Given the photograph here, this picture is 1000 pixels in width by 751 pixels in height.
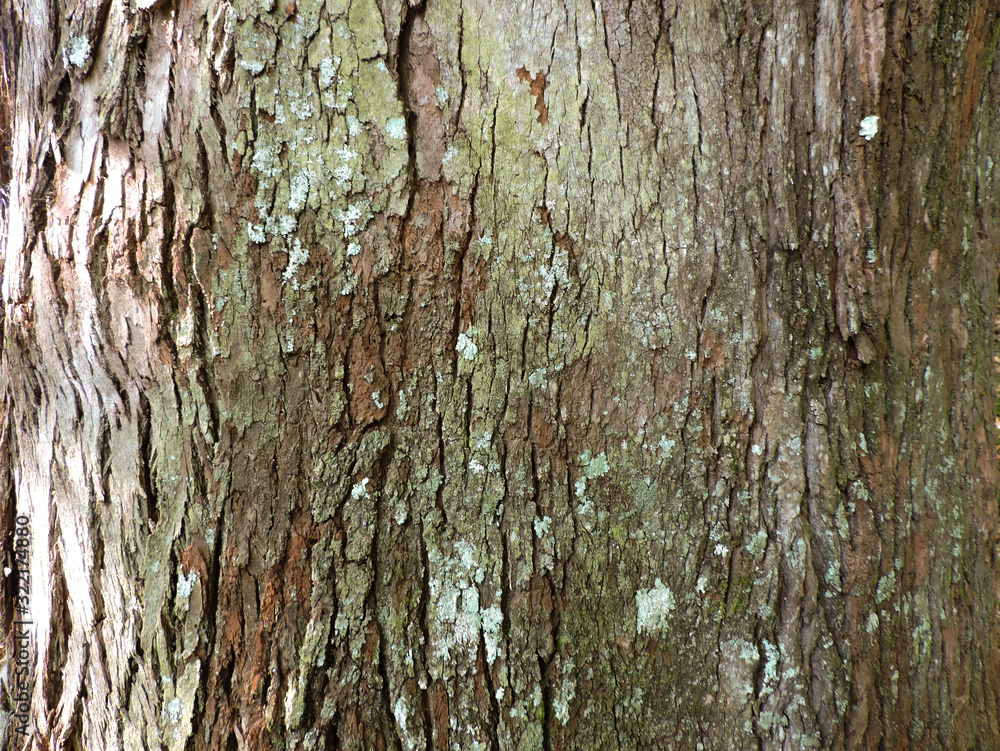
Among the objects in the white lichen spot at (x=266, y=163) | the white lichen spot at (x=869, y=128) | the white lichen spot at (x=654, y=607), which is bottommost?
the white lichen spot at (x=654, y=607)

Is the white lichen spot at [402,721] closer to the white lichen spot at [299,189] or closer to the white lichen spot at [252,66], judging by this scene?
the white lichen spot at [299,189]

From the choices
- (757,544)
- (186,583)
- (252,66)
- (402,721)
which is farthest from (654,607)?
(252,66)

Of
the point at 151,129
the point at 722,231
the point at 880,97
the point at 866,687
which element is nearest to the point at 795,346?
the point at 722,231

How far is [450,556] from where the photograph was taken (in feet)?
3.56

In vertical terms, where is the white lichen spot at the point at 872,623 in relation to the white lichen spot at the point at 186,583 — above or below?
below

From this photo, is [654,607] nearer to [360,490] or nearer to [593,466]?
[593,466]

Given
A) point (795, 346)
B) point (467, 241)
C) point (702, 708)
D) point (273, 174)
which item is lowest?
point (702, 708)

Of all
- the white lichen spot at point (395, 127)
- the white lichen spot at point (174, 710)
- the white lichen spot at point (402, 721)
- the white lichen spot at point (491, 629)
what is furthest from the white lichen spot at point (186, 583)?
the white lichen spot at point (395, 127)

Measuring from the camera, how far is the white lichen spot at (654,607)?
3.57 ft

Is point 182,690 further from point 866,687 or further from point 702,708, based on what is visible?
point 866,687

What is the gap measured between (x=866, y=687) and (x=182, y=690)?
4.28 feet

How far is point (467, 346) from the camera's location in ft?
3.54

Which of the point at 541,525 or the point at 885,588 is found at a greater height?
the point at 541,525

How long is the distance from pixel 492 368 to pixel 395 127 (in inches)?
19.2
